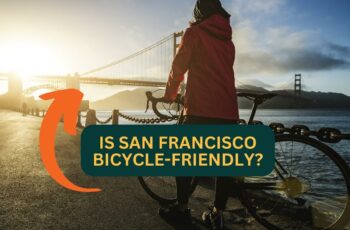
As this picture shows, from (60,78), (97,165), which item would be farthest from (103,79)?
(97,165)

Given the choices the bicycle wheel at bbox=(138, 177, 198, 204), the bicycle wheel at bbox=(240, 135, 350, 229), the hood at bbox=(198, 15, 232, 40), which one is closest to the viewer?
the bicycle wheel at bbox=(240, 135, 350, 229)

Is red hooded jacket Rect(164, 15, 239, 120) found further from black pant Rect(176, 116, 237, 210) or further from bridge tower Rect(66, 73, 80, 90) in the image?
bridge tower Rect(66, 73, 80, 90)

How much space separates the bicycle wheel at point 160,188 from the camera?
368 centimetres

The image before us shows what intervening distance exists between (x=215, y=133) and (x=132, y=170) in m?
1.11

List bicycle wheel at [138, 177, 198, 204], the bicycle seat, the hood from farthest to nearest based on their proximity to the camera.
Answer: bicycle wheel at [138, 177, 198, 204] < the bicycle seat < the hood

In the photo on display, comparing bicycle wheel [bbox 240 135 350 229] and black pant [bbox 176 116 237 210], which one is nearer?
bicycle wheel [bbox 240 135 350 229]

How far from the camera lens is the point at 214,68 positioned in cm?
282

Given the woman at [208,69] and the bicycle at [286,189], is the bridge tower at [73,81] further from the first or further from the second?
the woman at [208,69]

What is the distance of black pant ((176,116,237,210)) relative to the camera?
2828mm

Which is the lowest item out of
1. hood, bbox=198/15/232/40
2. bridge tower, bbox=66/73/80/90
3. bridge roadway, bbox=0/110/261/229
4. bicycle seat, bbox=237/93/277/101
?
bridge roadway, bbox=0/110/261/229

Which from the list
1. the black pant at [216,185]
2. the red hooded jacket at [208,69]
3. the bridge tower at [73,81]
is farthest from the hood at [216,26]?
the bridge tower at [73,81]

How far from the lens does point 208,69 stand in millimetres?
2814

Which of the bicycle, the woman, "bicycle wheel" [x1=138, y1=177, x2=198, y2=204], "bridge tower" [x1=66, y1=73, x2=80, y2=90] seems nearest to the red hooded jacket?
the woman

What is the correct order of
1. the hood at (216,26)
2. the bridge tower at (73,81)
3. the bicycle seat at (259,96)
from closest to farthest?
1. the hood at (216,26)
2. the bicycle seat at (259,96)
3. the bridge tower at (73,81)
